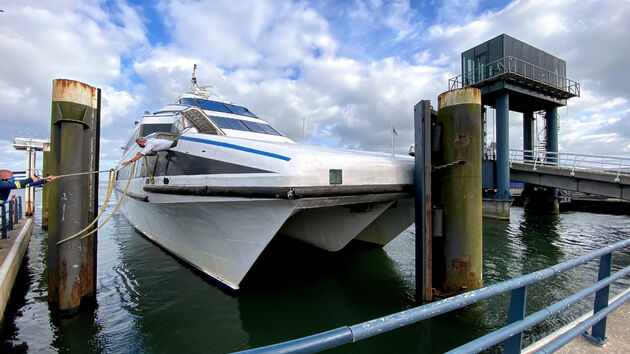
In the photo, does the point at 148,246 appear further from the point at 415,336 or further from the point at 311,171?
the point at 415,336

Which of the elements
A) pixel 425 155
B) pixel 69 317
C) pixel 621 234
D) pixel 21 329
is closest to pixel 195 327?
pixel 69 317

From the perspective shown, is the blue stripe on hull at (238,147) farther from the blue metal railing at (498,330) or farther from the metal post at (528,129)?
the metal post at (528,129)

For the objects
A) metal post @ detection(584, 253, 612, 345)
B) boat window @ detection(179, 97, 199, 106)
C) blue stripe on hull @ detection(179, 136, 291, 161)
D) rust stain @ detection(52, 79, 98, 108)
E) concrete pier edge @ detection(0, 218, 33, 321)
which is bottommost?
concrete pier edge @ detection(0, 218, 33, 321)

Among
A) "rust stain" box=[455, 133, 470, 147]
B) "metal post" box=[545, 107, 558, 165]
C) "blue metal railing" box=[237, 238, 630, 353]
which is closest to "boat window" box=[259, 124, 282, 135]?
"rust stain" box=[455, 133, 470, 147]

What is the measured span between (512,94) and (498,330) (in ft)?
66.5

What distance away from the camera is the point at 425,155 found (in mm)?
4758

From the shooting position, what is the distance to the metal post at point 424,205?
476 cm

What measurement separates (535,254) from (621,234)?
716 centimetres

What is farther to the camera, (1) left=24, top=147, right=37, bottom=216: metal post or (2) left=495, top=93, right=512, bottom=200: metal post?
(2) left=495, top=93, right=512, bottom=200: metal post

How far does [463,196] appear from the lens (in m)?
4.73

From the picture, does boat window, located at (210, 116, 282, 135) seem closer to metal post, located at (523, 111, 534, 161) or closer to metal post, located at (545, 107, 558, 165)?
metal post, located at (545, 107, 558, 165)

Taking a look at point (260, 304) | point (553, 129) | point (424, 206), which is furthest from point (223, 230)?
point (553, 129)

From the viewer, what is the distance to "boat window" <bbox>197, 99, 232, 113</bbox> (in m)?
8.46

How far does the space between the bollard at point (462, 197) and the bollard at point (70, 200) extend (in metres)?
5.43
